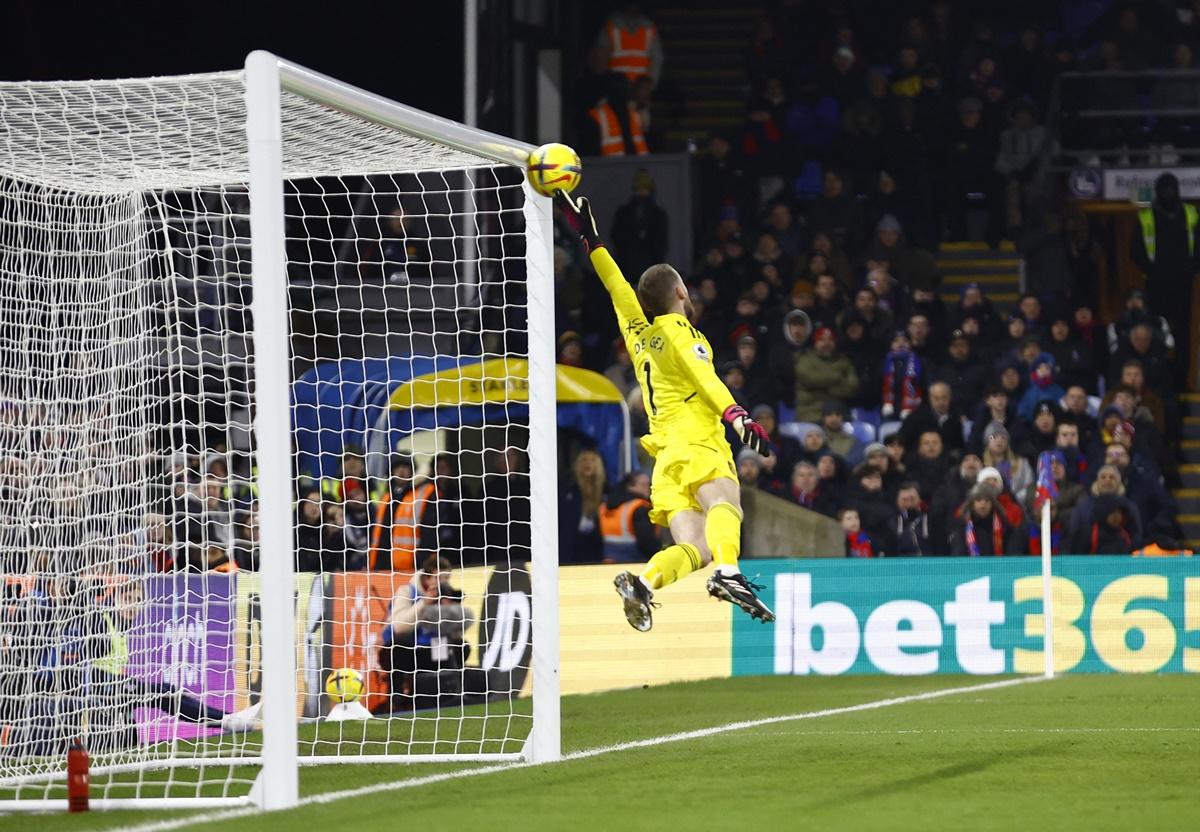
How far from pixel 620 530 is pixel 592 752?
302 inches

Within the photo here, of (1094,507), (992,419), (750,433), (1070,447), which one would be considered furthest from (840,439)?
(750,433)

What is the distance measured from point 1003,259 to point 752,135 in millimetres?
3416

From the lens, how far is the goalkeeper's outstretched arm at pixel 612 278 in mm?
9586

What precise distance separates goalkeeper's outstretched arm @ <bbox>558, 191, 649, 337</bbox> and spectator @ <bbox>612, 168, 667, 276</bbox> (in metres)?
10.7

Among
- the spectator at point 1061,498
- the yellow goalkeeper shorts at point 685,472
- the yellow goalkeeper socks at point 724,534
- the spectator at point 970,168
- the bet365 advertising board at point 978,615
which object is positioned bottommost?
the bet365 advertising board at point 978,615

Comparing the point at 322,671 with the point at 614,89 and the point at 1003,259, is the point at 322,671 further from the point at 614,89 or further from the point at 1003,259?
the point at 1003,259

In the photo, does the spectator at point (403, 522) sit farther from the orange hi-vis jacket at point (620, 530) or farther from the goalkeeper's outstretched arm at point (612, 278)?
the goalkeeper's outstretched arm at point (612, 278)

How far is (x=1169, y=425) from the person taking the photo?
66.0 feet

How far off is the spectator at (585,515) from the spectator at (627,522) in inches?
2.5

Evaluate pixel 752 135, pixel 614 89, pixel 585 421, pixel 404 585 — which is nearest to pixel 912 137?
pixel 752 135

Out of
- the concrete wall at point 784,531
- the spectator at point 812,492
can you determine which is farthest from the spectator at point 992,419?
the concrete wall at point 784,531

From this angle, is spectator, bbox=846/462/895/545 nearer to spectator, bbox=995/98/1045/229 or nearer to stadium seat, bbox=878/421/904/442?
stadium seat, bbox=878/421/904/442

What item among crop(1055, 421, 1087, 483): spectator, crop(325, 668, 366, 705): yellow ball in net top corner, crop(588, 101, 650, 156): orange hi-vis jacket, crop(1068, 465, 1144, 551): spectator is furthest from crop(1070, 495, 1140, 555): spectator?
crop(588, 101, 650, 156): orange hi-vis jacket

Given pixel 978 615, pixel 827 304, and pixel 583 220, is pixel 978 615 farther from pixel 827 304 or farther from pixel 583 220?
pixel 583 220
